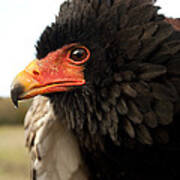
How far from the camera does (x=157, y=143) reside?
203cm

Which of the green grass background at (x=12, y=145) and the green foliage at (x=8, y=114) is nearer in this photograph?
the green grass background at (x=12, y=145)

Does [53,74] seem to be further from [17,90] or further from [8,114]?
[8,114]

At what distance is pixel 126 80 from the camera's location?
1.95 m

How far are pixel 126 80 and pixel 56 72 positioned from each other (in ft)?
1.56

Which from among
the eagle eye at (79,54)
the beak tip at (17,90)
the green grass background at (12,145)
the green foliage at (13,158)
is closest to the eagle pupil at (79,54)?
the eagle eye at (79,54)

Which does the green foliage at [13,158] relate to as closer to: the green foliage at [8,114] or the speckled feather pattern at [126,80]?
the green foliage at [8,114]

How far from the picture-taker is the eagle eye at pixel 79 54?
2.06 m

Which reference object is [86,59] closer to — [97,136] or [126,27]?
[126,27]

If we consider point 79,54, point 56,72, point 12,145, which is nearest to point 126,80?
point 79,54

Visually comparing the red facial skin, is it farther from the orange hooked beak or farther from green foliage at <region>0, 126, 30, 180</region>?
green foliage at <region>0, 126, 30, 180</region>

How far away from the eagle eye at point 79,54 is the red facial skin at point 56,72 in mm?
10

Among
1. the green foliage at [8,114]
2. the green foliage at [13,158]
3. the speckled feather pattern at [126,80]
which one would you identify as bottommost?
the green foliage at [13,158]

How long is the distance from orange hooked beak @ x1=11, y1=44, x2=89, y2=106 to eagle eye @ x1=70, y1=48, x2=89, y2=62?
0.03 meters

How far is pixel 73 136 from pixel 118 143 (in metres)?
0.57
